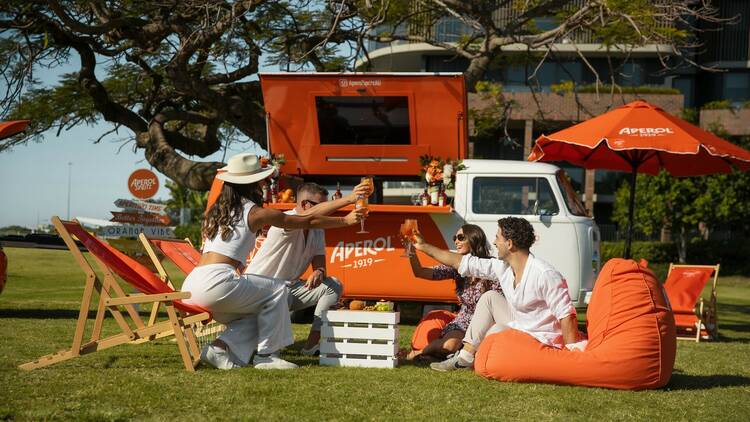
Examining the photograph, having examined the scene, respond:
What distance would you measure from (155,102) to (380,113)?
23.3 ft

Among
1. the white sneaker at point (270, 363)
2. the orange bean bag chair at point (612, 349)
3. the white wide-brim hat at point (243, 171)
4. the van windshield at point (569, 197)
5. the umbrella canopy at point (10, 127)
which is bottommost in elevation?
the white sneaker at point (270, 363)

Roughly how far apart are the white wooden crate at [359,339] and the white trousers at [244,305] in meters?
0.37

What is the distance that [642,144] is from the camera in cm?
977

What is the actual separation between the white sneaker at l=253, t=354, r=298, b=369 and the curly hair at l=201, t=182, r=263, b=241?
3.10ft

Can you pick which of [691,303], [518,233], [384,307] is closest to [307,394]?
[384,307]

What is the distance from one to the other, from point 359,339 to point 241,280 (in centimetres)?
109

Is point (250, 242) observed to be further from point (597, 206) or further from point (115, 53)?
point (597, 206)

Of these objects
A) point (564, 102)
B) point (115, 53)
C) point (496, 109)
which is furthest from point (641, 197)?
point (115, 53)

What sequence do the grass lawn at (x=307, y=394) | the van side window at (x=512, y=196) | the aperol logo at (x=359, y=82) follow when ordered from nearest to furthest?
the grass lawn at (x=307, y=394) < the van side window at (x=512, y=196) < the aperol logo at (x=359, y=82)

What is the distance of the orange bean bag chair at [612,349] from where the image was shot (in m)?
5.82

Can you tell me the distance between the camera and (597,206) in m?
39.2

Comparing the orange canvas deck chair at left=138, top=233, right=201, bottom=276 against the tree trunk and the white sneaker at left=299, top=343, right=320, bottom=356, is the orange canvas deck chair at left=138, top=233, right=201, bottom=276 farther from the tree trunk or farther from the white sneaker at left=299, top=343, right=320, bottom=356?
the tree trunk

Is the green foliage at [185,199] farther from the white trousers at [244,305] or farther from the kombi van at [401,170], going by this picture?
the white trousers at [244,305]

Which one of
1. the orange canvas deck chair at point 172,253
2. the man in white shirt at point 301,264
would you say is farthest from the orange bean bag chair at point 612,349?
the orange canvas deck chair at point 172,253
